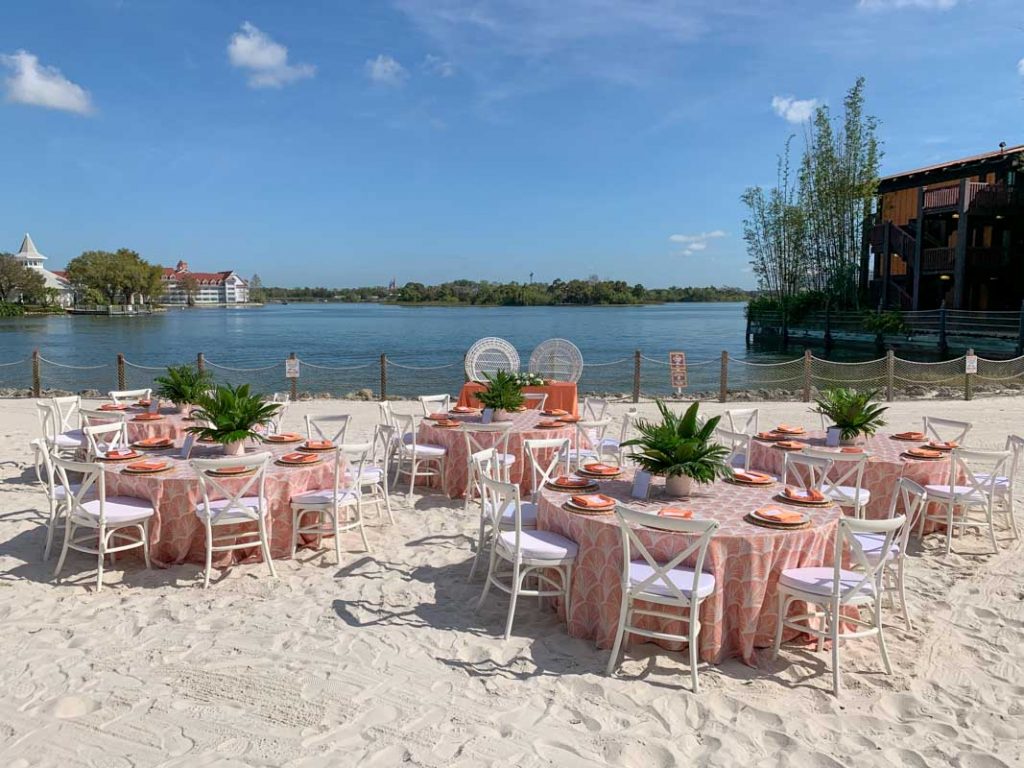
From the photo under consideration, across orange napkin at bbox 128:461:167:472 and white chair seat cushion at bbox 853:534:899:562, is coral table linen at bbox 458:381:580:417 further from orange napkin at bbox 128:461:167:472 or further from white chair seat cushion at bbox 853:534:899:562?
white chair seat cushion at bbox 853:534:899:562

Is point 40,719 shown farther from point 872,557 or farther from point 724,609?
point 872,557

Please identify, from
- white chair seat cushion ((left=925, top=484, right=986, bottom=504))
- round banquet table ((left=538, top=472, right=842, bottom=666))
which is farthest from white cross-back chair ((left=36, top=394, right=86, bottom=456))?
white chair seat cushion ((left=925, top=484, right=986, bottom=504))

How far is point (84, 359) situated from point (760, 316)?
1434 inches

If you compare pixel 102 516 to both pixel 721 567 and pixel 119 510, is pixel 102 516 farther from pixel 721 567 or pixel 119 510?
pixel 721 567

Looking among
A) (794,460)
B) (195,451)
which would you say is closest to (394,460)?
(195,451)

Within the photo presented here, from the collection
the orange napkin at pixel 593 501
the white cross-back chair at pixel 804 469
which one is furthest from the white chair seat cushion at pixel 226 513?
the white cross-back chair at pixel 804 469

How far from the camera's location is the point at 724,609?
3.76 metres

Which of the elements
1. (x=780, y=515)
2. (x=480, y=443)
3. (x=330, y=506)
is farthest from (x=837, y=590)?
(x=480, y=443)

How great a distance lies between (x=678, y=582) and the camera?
364cm

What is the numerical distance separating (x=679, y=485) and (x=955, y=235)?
3224 centimetres

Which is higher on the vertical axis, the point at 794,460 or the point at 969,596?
the point at 794,460

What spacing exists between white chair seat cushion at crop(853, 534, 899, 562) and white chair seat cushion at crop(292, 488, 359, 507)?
348cm

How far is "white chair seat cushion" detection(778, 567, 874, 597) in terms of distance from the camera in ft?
11.9

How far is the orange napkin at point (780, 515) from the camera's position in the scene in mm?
3856
